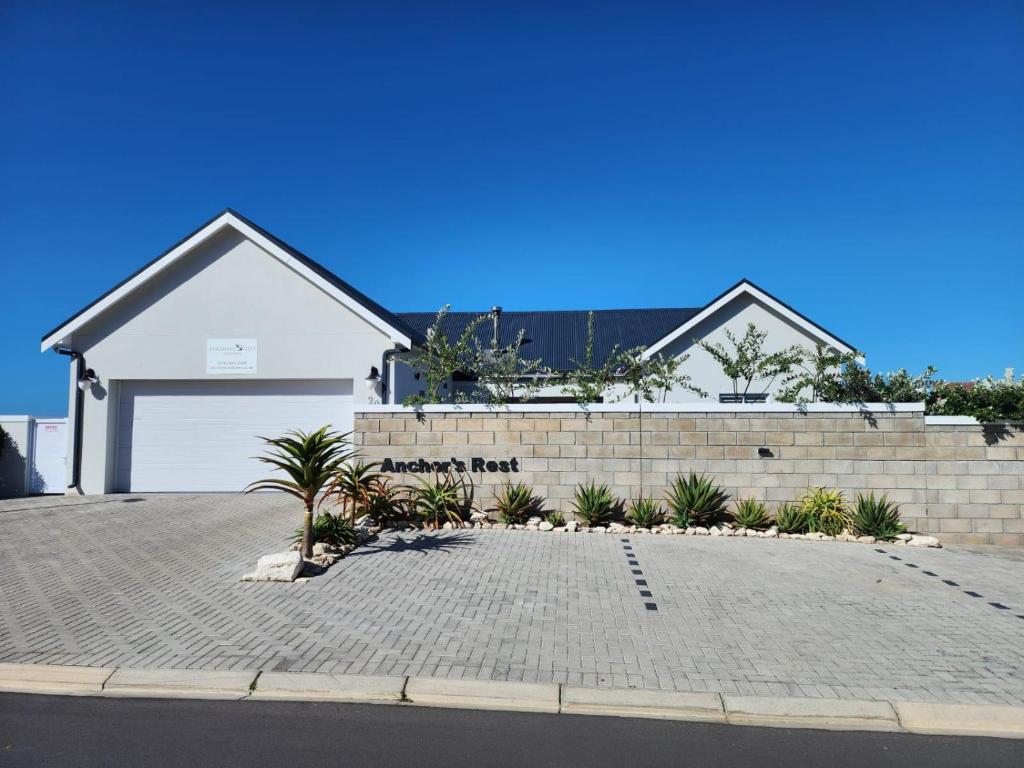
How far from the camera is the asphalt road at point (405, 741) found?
14.0ft

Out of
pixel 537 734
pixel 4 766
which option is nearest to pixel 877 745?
pixel 537 734

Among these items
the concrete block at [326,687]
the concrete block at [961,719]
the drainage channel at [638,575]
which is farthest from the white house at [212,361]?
the concrete block at [961,719]

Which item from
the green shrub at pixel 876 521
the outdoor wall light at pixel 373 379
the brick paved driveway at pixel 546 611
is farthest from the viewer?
the outdoor wall light at pixel 373 379

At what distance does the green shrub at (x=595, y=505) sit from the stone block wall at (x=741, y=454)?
0.76 feet

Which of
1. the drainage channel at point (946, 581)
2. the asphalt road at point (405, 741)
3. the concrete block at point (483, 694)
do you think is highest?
the drainage channel at point (946, 581)

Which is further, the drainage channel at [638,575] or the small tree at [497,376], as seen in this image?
the small tree at [497,376]

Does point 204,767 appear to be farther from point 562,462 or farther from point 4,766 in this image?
point 562,462

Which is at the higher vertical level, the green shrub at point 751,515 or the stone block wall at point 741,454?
the stone block wall at point 741,454

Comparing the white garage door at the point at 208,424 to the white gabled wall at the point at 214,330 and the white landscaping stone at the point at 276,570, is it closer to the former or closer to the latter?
the white gabled wall at the point at 214,330

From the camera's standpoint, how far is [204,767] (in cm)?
412

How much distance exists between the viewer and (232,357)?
49.0ft

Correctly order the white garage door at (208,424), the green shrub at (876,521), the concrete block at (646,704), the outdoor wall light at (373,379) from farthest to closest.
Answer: the white garage door at (208,424) → the outdoor wall light at (373,379) → the green shrub at (876,521) → the concrete block at (646,704)

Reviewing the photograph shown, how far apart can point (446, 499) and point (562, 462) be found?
2.18 metres

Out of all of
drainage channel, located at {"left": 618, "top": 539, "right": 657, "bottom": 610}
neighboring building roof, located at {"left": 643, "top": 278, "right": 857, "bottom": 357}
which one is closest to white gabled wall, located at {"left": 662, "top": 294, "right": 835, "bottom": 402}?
neighboring building roof, located at {"left": 643, "top": 278, "right": 857, "bottom": 357}
